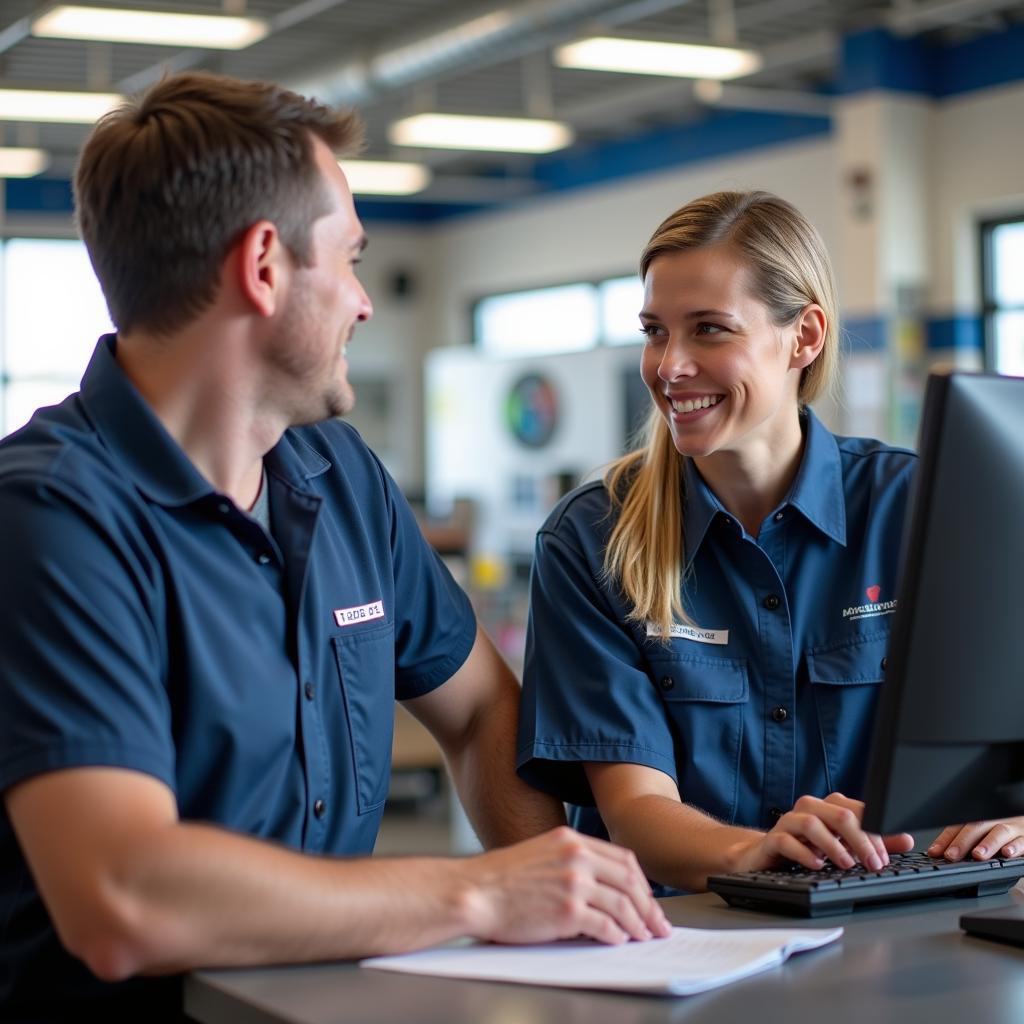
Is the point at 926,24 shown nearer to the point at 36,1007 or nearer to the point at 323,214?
the point at 323,214

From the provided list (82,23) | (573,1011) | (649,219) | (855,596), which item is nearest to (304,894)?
(573,1011)

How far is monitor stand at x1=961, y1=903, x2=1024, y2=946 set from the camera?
1271 mm

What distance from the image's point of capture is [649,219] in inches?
413

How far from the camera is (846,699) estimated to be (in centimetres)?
187

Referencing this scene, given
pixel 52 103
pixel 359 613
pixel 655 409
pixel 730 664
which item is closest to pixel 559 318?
pixel 52 103

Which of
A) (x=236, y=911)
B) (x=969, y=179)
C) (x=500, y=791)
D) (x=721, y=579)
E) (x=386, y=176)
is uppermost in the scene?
(x=386, y=176)

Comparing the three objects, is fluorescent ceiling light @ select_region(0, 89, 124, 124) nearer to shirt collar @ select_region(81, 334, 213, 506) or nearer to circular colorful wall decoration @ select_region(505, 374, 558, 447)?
circular colorful wall decoration @ select_region(505, 374, 558, 447)

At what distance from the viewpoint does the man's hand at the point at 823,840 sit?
4.73ft

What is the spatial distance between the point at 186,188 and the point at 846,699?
98cm

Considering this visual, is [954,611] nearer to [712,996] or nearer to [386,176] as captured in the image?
[712,996]

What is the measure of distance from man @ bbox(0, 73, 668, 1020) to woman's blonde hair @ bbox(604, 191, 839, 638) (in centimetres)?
31

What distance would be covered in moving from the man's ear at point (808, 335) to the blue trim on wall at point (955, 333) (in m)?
6.53

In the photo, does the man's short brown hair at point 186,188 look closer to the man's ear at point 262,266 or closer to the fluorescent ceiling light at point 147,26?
the man's ear at point 262,266

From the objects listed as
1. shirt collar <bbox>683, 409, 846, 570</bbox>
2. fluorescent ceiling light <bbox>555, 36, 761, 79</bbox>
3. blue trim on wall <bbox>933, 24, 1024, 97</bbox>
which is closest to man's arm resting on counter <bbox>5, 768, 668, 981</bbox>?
shirt collar <bbox>683, 409, 846, 570</bbox>
